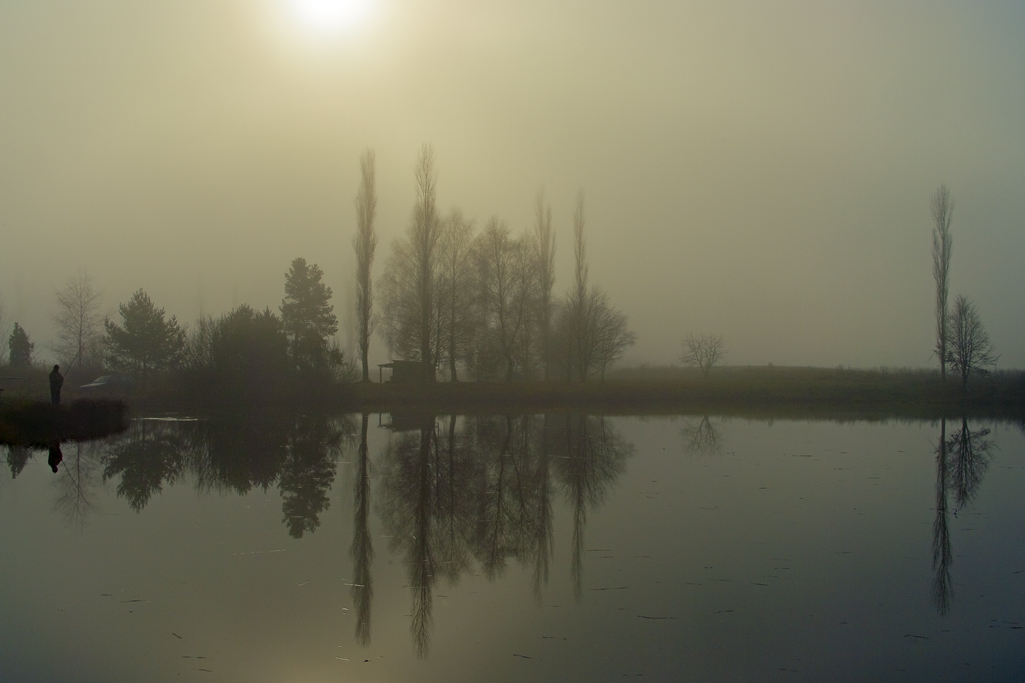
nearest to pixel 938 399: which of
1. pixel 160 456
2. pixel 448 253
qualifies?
pixel 448 253

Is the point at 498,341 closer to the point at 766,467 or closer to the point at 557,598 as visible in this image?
the point at 766,467

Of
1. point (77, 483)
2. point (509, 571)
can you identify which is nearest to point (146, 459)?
point (77, 483)

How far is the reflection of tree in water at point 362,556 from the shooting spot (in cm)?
554

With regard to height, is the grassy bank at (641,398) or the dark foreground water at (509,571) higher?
the grassy bank at (641,398)

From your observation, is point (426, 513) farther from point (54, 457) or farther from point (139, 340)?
point (139, 340)

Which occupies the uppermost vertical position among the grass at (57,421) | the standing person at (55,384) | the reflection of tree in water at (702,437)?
the standing person at (55,384)

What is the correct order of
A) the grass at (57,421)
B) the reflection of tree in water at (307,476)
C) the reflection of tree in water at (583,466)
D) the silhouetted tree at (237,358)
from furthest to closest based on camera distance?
the silhouetted tree at (237,358), the grass at (57,421), the reflection of tree in water at (307,476), the reflection of tree in water at (583,466)

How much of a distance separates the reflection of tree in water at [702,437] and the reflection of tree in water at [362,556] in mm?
8255

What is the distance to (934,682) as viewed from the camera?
4.54 m

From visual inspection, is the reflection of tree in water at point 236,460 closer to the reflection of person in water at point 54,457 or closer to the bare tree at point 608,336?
the reflection of person in water at point 54,457

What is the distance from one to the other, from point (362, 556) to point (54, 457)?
11.6 m

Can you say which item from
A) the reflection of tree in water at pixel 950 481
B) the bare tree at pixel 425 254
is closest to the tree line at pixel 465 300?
the bare tree at pixel 425 254

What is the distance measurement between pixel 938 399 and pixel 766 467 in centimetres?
3226

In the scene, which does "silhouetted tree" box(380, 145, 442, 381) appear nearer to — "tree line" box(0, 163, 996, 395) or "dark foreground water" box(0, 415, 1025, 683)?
"tree line" box(0, 163, 996, 395)
